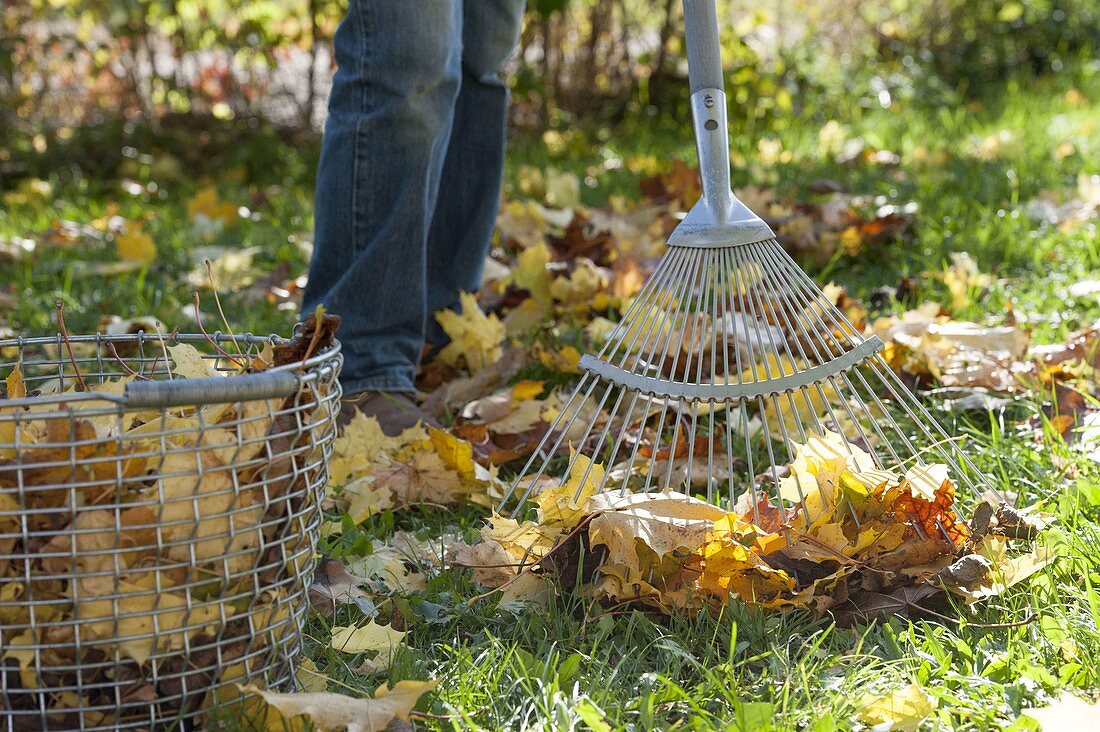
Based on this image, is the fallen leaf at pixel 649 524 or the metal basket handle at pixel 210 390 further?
the fallen leaf at pixel 649 524

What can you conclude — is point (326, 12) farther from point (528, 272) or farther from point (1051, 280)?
point (1051, 280)

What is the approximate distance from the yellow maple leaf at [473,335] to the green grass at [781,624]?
0.46 metres

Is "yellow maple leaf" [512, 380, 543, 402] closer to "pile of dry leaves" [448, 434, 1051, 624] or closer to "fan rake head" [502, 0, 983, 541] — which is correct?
"fan rake head" [502, 0, 983, 541]

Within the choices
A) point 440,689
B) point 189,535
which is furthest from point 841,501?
point 189,535

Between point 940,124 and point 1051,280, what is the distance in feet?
7.25

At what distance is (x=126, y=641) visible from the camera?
3.32ft

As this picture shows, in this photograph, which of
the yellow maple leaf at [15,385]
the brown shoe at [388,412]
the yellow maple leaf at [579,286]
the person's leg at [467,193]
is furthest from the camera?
the yellow maple leaf at [579,286]

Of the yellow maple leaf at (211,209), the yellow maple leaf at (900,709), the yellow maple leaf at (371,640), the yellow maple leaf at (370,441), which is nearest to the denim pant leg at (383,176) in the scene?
the yellow maple leaf at (370,441)

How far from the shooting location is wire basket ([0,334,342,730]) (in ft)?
3.24

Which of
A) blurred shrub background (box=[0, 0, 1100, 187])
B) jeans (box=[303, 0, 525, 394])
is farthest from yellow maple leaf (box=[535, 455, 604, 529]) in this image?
blurred shrub background (box=[0, 0, 1100, 187])

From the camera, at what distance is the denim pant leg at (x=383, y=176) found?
181cm

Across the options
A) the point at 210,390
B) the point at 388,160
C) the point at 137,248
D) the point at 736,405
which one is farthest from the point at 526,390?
the point at 137,248

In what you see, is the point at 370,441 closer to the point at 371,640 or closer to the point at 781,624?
the point at 371,640

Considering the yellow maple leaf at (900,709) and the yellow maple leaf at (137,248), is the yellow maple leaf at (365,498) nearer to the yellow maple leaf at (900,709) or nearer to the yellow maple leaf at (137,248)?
the yellow maple leaf at (900,709)
